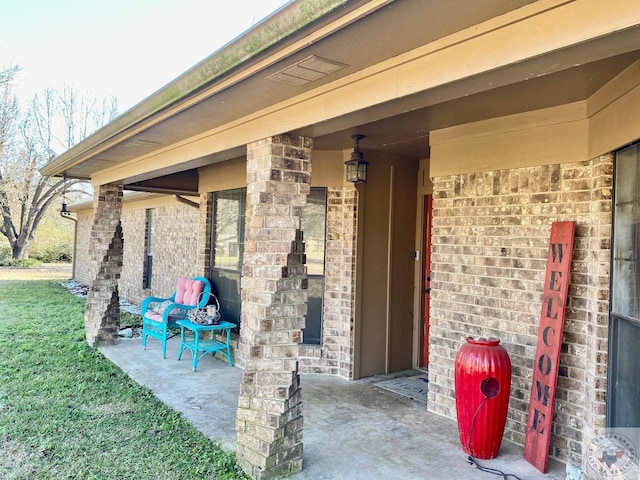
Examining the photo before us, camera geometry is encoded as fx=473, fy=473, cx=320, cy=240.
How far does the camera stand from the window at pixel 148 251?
438 inches

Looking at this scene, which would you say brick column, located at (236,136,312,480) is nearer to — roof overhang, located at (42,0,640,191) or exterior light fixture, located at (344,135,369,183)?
roof overhang, located at (42,0,640,191)

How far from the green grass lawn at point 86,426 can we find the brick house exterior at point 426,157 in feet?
2.04

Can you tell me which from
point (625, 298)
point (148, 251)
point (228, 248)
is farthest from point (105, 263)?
point (625, 298)

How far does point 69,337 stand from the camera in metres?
7.44

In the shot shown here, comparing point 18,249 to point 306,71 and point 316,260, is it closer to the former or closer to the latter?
point 316,260

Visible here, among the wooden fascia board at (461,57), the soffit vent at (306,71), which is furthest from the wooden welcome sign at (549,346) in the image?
the soffit vent at (306,71)

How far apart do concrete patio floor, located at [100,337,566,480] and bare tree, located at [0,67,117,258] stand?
16893 millimetres

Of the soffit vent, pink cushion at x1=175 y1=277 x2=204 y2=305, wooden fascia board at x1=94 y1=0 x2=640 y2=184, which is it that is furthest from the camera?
pink cushion at x1=175 y1=277 x2=204 y2=305

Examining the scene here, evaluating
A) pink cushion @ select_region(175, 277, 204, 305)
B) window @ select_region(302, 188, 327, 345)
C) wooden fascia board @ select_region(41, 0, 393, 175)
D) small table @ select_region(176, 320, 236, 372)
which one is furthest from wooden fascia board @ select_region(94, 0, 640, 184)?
pink cushion @ select_region(175, 277, 204, 305)

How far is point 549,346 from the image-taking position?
3.35 m

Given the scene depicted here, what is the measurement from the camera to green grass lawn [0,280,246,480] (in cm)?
327

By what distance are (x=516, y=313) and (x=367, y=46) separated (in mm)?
2461

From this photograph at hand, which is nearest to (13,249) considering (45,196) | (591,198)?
(45,196)

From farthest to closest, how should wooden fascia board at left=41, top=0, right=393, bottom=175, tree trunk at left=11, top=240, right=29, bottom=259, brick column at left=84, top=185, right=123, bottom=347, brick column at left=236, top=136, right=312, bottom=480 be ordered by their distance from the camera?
tree trunk at left=11, top=240, right=29, bottom=259
brick column at left=84, top=185, right=123, bottom=347
brick column at left=236, top=136, right=312, bottom=480
wooden fascia board at left=41, top=0, right=393, bottom=175
